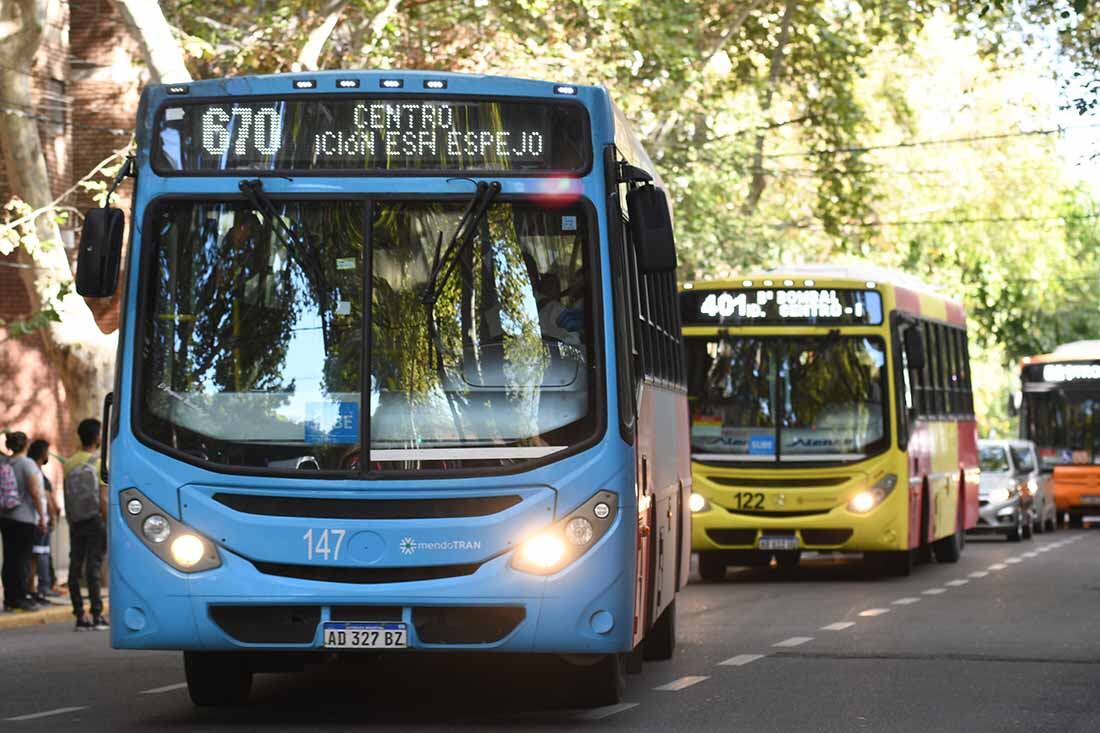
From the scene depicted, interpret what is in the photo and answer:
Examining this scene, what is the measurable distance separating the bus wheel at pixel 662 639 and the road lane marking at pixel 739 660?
0.40m

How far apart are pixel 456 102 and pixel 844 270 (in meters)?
14.8

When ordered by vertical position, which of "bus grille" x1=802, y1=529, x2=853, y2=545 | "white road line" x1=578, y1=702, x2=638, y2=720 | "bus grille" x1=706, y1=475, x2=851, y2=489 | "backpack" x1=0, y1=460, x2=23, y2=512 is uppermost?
"backpack" x1=0, y1=460, x2=23, y2=512

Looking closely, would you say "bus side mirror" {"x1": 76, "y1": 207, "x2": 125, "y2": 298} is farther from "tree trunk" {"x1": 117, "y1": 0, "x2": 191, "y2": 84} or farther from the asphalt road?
"tree trunk" {"x1": 117, "y1": 0, "x2": 191, "y2": 84}

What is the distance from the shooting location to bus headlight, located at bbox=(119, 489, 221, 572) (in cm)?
1080

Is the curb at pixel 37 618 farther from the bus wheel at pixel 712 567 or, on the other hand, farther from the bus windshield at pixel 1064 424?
the bus windshield at pixel 1064 424

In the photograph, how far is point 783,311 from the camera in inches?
961

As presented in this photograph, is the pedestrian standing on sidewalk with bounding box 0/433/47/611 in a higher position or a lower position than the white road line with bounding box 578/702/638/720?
higher

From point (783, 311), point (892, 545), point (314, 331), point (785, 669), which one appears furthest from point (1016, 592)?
point (314, 331)

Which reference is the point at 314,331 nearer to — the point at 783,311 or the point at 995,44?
the point at 783,311

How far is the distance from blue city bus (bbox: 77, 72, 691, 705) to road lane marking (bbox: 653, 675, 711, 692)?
1772mm

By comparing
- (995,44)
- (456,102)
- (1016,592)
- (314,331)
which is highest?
(995,44)

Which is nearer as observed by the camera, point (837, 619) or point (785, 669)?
point (785, 669)

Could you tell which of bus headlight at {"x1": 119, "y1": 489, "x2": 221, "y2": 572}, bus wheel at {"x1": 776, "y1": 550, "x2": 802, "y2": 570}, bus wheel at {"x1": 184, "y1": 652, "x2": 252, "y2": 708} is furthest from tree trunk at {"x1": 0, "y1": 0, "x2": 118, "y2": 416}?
bus headlight at {"x1": 119, "y1": 489, "x2": 221, "y2": 572}

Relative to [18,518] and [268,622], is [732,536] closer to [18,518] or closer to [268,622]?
[18,518]
